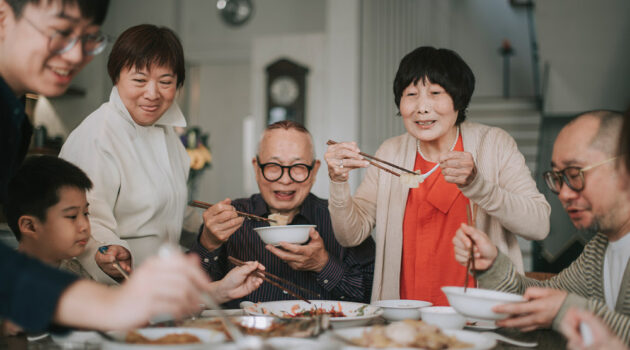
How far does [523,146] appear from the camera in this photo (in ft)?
21.5

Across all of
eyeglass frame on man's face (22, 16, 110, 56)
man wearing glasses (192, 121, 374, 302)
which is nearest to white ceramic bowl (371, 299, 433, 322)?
man wearing glasses (192, 121, 374, 302)

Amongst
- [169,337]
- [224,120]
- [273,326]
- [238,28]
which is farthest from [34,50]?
[238,28]

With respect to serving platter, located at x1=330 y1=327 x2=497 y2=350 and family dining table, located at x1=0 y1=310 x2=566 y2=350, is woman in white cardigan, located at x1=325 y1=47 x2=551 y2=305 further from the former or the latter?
serving platter, located at x1=330 y1=327 x2=497 y2=350

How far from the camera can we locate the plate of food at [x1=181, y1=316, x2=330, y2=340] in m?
1.29

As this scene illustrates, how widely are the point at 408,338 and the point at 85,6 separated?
3.22 feet

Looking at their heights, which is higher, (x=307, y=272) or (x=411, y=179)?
(x=411, y=179)

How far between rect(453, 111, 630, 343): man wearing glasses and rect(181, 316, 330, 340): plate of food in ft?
1.40

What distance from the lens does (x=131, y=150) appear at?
80.6 inches

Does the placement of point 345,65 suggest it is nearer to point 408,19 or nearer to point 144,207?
point 408,19

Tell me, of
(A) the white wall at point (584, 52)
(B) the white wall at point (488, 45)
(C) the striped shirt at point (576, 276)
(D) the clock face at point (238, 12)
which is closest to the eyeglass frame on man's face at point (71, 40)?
(C) the striped shirt at point (576, 276)

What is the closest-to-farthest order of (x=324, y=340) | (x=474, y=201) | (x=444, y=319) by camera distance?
(x=324, y=340) → (x=444, y=319) → (x=474, y=201)

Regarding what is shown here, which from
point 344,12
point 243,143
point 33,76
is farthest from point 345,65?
point 33,76

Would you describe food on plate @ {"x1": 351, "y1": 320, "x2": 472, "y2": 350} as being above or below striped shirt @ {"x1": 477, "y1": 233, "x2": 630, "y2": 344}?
below

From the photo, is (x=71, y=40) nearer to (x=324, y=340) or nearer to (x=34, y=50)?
(x=34, y=50)
